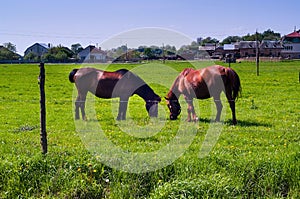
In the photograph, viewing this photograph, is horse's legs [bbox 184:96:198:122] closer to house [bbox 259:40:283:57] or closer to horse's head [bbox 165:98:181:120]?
horse's head [bbox 165:98:181:120]

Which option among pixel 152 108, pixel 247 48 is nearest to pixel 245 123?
pixel 152 108

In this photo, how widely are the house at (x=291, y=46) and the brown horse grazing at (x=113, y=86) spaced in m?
104

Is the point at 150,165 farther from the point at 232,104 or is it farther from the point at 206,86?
the point at 206,86

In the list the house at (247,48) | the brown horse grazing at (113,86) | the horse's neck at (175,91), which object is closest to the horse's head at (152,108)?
the brown horse grazing at (113,86)

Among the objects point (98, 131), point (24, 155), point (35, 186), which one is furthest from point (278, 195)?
point (98, 131)

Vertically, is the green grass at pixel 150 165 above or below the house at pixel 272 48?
below

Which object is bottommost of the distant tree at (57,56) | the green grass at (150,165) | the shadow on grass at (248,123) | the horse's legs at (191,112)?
the green grass at (150,165)

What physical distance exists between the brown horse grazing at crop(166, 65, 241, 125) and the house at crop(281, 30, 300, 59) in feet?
339

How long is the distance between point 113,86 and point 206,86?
3.13 meters

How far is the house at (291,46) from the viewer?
11075cm

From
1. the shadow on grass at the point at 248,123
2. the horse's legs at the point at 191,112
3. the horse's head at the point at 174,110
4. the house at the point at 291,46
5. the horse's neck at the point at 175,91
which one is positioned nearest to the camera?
the shadow on grass at the point at 248,123

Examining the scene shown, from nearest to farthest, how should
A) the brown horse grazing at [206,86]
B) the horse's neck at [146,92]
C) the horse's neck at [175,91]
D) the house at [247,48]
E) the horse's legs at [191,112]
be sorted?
the brown horse grazing at [206,86] < the horse's legs at [191,112] < the horse's neck at [146,92] < the horse's neck at [175,91] < the house at [247,48]

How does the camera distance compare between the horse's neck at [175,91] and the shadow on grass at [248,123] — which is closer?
the shadow on grass at [248,123]

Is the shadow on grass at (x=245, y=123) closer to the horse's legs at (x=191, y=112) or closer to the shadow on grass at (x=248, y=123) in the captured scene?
the shadow on grass at (x=248, y=123)
